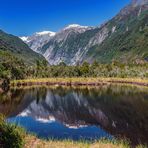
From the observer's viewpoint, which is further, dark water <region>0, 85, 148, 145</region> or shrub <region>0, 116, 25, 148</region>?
dark water <region>0, 85, 148, 145</region>

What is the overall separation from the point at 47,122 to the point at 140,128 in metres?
16.6

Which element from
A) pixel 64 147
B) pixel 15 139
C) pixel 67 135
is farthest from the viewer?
pixel 67 135

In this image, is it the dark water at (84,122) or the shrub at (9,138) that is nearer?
the shrub at (9,138)

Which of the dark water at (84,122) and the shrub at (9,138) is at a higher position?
the shrub at (9,138)

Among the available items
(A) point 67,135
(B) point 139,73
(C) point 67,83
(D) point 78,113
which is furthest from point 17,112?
(B) point 139,73

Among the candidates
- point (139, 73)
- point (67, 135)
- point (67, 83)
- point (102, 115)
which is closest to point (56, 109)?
point (102, 115)

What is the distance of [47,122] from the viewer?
53.3 m

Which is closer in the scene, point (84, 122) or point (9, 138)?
point (9, 138)

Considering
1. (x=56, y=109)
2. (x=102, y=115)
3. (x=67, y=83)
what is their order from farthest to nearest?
(x=67, y=83), (x=56, y=109), (x=102, y=115)

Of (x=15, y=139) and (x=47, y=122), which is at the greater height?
(x=15, y=139)

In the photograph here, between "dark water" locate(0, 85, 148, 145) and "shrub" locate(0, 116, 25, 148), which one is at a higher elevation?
"shrub" locate(0, 116, 25, 148)

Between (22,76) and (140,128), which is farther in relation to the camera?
(22,76)

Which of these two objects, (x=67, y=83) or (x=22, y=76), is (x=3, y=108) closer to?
(x=67, y=83)

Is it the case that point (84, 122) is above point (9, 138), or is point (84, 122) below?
below
